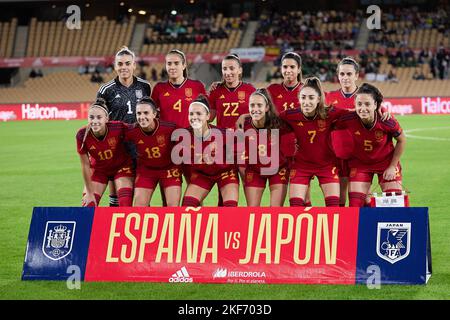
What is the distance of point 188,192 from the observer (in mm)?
7672

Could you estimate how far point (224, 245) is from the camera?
21.8ft

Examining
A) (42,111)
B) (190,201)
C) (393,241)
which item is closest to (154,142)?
(190,201)

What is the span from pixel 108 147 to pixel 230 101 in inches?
57.0

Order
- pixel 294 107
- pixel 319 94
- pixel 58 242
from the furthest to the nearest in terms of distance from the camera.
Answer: pixel 294 107, pixel 319 94, pixel 58 242

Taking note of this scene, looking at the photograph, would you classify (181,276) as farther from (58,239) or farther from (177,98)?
(177,98)

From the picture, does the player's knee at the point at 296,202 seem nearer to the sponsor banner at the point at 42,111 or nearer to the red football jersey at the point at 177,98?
the red football jersey at the point at 177,98

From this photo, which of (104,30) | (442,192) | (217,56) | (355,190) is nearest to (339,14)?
(217,56)

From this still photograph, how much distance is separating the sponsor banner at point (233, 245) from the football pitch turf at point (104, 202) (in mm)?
109

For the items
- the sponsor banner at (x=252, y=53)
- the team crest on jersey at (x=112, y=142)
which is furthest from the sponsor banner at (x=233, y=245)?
the sponsor banner at (x=252, y=53)

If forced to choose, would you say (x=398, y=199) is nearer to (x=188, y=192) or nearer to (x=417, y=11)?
(x=188, y=192)

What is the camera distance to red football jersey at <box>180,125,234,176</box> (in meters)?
7.60

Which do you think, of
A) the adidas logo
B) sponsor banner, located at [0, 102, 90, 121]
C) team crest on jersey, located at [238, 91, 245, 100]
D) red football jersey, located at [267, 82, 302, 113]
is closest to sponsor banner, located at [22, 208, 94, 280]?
the adidas logo

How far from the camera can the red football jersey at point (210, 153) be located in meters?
7.60

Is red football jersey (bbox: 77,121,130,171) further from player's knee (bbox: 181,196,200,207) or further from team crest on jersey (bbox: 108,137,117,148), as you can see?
player's knee (bbox: 181,196,200,207)
